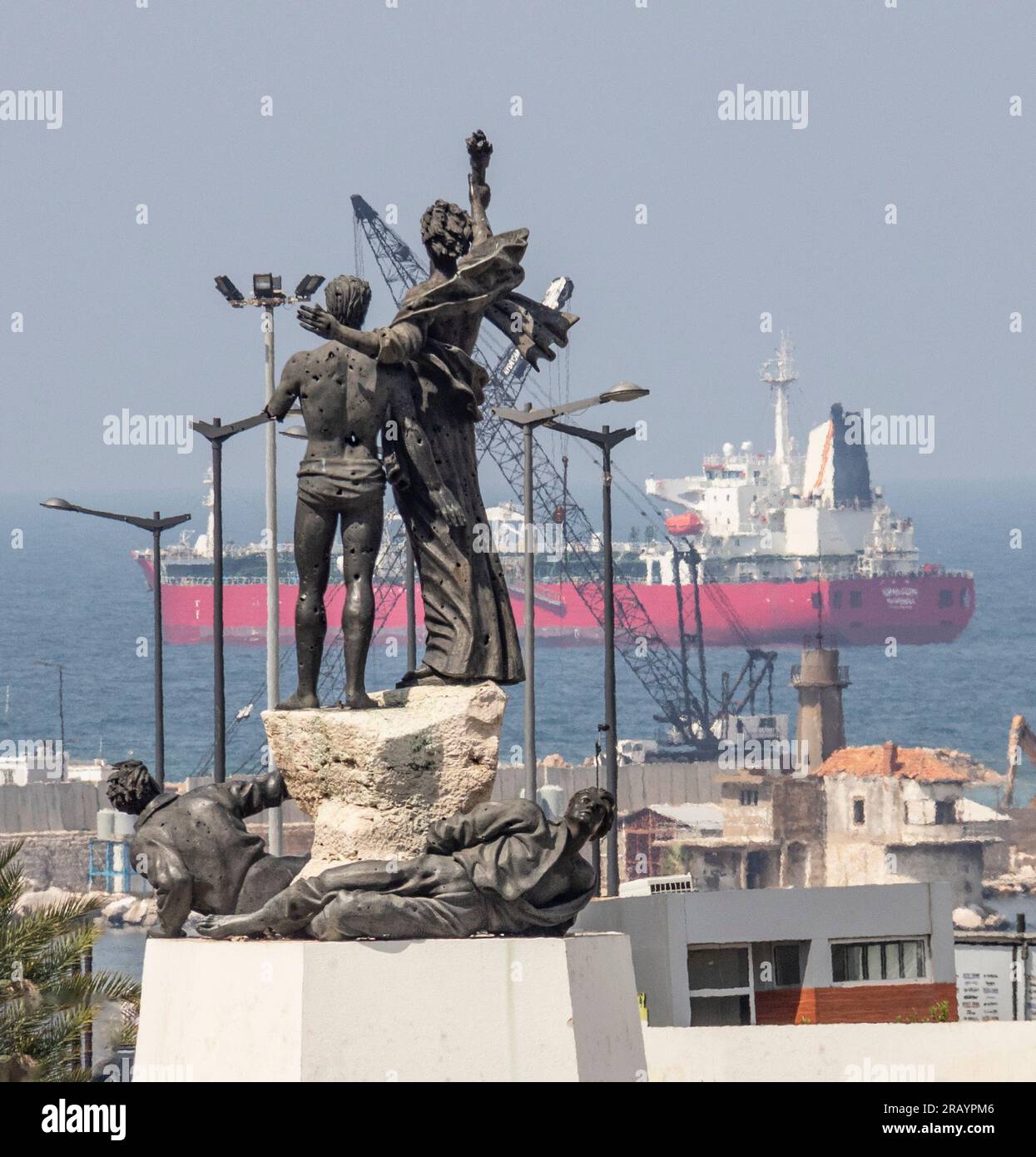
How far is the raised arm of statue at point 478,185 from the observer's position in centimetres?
1436

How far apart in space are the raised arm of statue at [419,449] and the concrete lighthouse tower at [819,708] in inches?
4189

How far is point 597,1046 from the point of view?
42.2 ft

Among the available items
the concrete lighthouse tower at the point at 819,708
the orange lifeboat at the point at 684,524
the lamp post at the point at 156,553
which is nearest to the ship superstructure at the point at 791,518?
the orange lifeboat at the point at 684,524

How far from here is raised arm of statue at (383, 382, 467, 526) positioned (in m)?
13.8

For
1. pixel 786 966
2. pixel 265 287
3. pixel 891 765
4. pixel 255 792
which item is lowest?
pixel 786 966

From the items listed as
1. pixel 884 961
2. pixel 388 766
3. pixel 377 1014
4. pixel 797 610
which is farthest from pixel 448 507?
pixel 797 610

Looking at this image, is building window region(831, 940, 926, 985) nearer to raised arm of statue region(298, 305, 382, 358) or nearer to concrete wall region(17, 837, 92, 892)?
raised arm of statue region(298, 305, 382, 358)

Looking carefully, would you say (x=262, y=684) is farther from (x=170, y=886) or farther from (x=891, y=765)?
(x=170, y=886)

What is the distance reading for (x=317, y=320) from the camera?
529 inches

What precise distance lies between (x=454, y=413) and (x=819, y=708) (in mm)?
109590

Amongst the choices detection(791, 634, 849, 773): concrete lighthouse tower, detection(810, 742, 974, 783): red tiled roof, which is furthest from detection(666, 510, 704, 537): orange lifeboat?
detection(791, 634, 849, 773): concrete lighthouse tower

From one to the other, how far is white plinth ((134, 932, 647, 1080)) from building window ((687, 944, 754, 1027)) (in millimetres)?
13908

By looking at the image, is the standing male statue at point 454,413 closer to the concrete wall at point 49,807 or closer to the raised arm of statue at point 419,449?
the raised arm of statue at point 419,449
